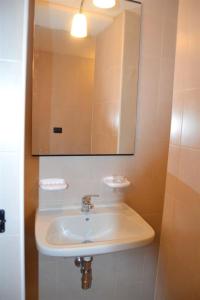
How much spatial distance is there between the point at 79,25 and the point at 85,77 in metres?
0.28

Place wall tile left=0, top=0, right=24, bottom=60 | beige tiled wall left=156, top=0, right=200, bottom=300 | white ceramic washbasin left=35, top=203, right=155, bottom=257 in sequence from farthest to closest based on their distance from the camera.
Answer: white ceramic washbasin left=35, top=203, right=155, bottom=257 → beige tiled wall left=156, top=0, right=200, bottom=300 → wall tile left=0, top=0, right=24, bottom=60

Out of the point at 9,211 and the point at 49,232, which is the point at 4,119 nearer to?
the point at 9,211

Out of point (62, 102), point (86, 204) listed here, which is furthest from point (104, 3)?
point (86, 204)

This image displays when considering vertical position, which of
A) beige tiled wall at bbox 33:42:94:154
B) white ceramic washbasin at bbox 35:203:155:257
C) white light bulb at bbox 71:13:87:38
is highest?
white light bulb at bbox 71:13:87:38

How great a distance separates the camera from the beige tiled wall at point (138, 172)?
1.33 metres

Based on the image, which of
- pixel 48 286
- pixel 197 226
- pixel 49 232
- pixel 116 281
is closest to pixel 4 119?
pixel 49 232

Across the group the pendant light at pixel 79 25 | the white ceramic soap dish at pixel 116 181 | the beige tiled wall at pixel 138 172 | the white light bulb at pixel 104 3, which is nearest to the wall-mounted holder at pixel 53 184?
the beige tiled wall at pixel 138 172

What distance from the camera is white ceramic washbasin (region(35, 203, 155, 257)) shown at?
109cm

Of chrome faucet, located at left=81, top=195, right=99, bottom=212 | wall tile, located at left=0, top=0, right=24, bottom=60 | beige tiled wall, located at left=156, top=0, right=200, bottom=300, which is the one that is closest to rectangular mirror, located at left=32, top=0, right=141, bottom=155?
chrome faucet, located at left=81, top=195, right=99, bottom=212

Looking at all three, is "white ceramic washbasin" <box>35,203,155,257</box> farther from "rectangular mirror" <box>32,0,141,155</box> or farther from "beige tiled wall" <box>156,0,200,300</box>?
"rectangular mirror" <box>32,0,141,155</box>

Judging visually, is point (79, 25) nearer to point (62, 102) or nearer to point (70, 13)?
point (70, 13)

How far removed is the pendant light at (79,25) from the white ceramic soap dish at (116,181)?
0.85 metres

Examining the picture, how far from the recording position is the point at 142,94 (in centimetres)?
139

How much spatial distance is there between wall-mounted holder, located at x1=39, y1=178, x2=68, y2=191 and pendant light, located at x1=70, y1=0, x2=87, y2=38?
2.71ft
